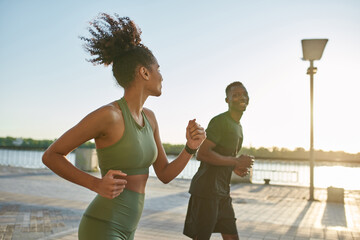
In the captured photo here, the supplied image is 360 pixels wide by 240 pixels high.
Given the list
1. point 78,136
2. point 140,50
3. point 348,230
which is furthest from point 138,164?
point 348,230

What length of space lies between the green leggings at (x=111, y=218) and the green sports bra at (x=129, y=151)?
0.14 m

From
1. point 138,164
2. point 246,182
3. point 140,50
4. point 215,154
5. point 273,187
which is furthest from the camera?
point 246,182

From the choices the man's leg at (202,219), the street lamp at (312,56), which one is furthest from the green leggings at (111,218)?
the street lamp at (312,56)

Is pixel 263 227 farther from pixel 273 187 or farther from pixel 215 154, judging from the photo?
pixel 273 187

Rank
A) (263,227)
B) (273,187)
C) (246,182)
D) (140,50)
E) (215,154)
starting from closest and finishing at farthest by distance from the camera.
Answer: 1. (140,50)
2. (215,154)
3. (263,227)
4. (273,187)
5. (246,182)

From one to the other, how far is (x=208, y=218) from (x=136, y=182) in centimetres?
170

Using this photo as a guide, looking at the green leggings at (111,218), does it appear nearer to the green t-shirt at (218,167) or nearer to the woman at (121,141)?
the woman at (121,141)

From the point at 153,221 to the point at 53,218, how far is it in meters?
1.81

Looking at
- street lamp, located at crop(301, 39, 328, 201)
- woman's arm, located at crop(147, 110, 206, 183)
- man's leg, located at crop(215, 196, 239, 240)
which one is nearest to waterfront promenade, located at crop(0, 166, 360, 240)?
street lamp, located at crop(301, 39, 328, 201)

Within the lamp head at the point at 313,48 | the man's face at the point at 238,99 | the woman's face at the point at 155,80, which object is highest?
the lamp head at the point at 313,48

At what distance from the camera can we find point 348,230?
6812 mm

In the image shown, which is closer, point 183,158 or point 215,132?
point 183,158

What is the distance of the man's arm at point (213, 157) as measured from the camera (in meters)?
3.56

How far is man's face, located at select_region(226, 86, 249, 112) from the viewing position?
3891 mm
